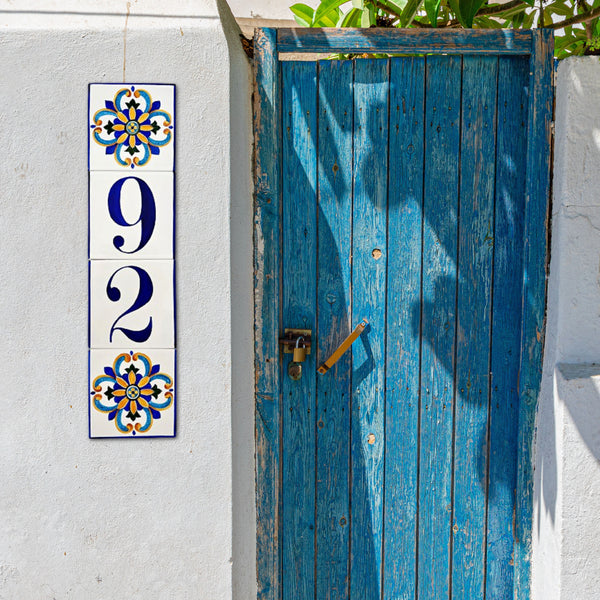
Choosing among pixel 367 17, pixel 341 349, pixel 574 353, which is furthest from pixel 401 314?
pixel 367 17

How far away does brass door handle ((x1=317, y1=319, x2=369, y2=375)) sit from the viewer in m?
1.85

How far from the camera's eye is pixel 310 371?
190 cm

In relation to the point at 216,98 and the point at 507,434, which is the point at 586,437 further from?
the point at 216,98

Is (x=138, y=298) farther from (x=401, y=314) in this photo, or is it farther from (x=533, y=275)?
(x=533, y=275)

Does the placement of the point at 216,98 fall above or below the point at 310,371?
above

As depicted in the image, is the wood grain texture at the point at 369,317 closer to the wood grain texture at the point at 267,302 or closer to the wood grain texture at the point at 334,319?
the wood grain texture at the point at 334,319

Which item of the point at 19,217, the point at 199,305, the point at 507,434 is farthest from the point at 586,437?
the point at 19,217

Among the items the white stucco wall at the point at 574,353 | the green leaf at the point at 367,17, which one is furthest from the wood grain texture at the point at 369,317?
the white stucco wall at the point at 574,353

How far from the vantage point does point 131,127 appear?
167 centimetres

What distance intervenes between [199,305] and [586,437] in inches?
50.0

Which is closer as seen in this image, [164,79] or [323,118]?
[164,79]

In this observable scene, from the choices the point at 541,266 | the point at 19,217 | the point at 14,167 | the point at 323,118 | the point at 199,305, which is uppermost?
the point at 323,118

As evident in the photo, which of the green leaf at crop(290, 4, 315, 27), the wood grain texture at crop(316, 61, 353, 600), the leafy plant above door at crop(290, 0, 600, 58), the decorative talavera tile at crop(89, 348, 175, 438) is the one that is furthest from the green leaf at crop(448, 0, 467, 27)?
the decorative talavera tile at crop(89, 348, 175, 438)

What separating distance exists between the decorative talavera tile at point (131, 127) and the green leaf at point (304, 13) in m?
0.73
